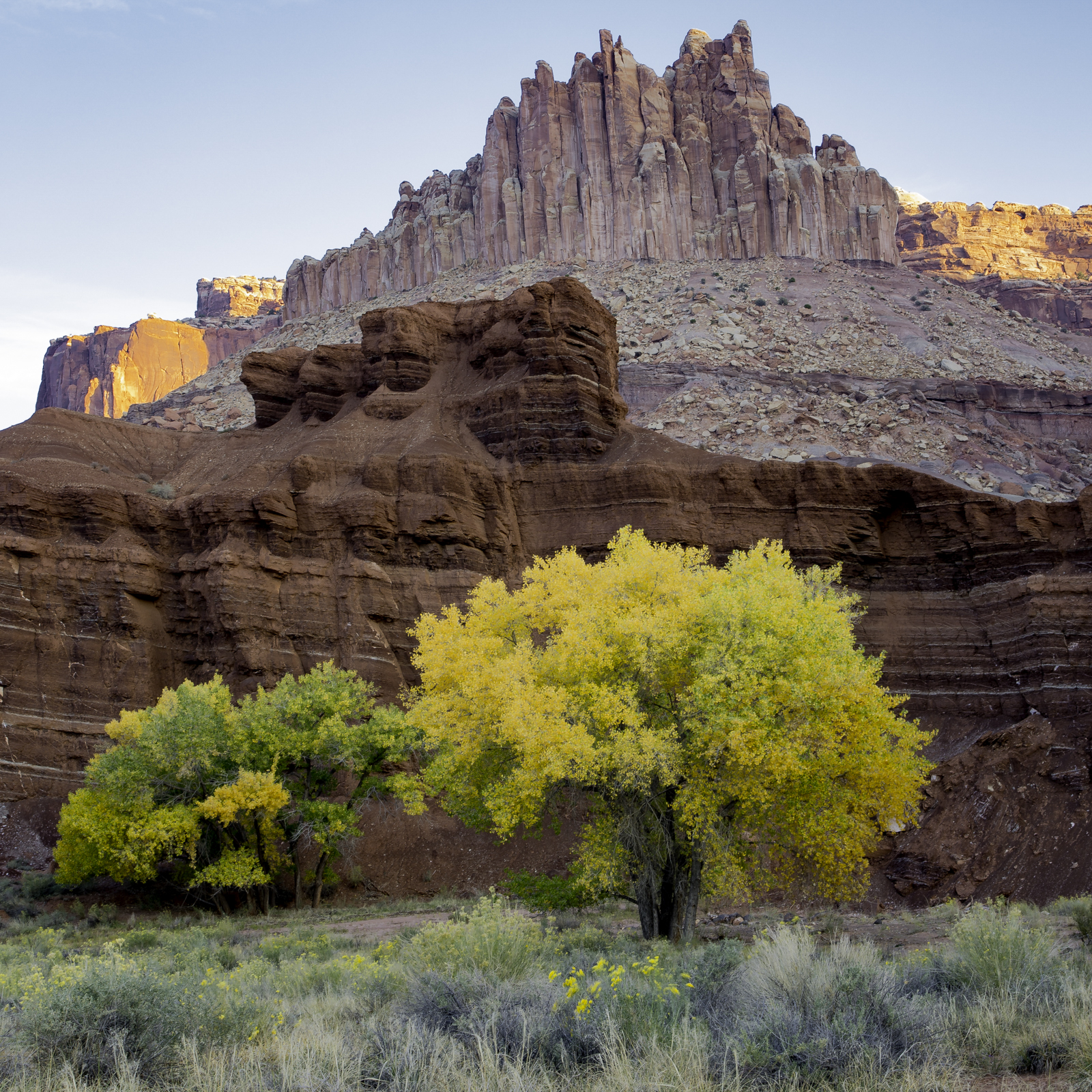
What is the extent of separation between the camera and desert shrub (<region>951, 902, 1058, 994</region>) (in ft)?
30.1

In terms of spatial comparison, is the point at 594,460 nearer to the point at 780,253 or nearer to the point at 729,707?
the point at 729,707

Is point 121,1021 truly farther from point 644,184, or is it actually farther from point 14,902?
point 644,184

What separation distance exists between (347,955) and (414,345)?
1447 inches

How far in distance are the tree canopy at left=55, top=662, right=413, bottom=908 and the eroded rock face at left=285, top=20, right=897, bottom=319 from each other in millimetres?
88275

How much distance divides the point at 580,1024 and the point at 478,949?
129 inches

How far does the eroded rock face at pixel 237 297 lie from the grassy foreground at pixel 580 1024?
18405 centimetres

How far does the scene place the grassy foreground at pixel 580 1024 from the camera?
7.00 m

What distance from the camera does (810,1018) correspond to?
24.9 feet

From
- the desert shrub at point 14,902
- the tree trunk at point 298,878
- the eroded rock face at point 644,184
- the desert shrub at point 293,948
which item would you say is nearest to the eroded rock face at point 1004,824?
the desert shrub at point 293,948

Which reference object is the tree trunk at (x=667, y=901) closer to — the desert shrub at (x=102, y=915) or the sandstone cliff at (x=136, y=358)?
the desert shrub at (x=102, y=915)

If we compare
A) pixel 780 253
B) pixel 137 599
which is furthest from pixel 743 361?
pixel 137 599

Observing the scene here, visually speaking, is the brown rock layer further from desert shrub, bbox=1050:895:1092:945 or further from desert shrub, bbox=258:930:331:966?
desert shrub, bbox=258:930:331:966

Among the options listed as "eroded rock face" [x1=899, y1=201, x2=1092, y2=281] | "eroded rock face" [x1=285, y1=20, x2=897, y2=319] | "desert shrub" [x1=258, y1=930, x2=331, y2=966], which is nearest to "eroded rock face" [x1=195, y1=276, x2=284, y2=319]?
"eroded rock face" [x1=285, y1=20, x2=897, y2=319]

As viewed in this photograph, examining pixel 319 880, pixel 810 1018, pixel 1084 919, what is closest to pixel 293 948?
pixel 319 880
